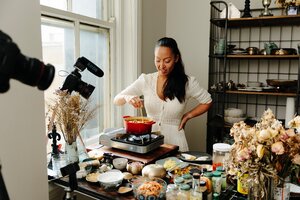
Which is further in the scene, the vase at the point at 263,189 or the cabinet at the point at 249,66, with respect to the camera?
the cabinet at the point at 249,66

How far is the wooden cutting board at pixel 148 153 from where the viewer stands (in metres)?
1.57

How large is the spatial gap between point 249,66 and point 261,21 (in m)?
0.46

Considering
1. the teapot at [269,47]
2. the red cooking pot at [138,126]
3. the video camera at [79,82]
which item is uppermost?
the teapot at [269,47]

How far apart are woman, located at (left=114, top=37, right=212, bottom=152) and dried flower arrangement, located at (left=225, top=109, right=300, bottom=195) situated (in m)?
1.04

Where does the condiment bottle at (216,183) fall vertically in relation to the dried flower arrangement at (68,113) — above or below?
below

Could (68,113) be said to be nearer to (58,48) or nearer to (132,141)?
(132,141)

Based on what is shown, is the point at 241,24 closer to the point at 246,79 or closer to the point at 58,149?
the point at 246,79

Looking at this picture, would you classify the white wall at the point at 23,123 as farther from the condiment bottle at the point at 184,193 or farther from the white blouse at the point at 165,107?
the white blouse at the point at 165,107

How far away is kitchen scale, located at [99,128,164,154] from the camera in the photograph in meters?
1.60

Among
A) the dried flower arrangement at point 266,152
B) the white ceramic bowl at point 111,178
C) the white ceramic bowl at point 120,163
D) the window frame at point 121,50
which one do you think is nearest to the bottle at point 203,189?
the dried flower arrangement at point 266,152

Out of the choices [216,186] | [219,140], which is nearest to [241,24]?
[219,140]

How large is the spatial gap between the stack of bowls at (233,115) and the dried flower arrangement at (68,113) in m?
1.59

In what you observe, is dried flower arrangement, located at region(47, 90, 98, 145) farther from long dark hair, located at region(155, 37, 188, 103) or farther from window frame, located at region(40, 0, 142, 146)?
window frame, located at region(40, 0, 142, 146)

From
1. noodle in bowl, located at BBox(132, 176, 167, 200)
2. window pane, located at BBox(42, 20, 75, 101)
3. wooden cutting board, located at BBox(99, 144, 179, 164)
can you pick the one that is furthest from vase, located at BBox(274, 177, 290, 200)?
window pane, located at BBox(42, 20, 75, 101)
